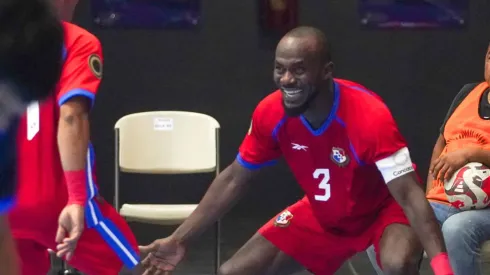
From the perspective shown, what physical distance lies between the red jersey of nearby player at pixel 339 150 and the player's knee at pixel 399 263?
0.26 metres

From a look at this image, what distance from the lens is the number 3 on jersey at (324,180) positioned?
3.12 m

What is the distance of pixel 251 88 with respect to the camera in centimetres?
566

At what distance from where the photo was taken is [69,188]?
93.6 inches

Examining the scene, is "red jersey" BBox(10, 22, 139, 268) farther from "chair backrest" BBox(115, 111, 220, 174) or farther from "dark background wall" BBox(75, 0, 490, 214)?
"dark background wall" BBox(75, 0, 490, 214)

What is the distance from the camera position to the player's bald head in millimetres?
3023

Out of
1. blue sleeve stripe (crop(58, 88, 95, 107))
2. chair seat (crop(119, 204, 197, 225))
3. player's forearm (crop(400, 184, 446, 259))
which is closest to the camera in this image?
blue sleeve stripe (crop(58, 88, 95, 107))

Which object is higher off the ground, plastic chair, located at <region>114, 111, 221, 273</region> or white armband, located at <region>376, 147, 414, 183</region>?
white armband, located at <region>376, 147, 414, 183</region>

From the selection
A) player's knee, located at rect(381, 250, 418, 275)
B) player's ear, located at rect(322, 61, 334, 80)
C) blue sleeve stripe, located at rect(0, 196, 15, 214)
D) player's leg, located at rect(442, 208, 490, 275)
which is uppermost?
blue sleeve stripe, located at rect(0, 196, 15, 214)

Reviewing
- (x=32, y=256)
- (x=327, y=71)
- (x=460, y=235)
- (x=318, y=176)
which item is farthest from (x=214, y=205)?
(x=460, y=235)

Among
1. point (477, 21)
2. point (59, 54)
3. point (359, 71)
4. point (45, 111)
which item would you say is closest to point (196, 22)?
point (359, 71)

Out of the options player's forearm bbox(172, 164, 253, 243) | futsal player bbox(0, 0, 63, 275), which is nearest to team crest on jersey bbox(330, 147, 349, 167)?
player's forearm bbox(172, 164, 253, 243)

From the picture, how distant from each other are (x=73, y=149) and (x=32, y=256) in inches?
15.8

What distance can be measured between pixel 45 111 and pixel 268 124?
0.97m

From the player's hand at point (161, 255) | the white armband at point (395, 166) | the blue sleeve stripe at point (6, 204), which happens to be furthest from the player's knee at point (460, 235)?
the blue sleeve stripe at point (6, 204)
